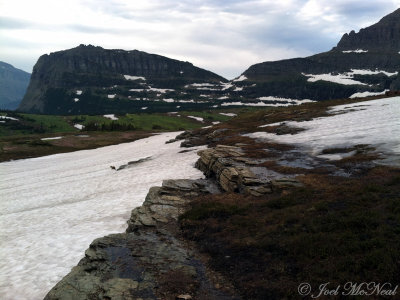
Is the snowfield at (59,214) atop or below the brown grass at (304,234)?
below

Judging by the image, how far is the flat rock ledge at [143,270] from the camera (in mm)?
11664

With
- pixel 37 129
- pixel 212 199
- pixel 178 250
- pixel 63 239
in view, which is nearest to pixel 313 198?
pixel 212 199

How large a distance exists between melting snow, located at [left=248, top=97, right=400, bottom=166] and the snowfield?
16313mm

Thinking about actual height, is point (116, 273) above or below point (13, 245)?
above

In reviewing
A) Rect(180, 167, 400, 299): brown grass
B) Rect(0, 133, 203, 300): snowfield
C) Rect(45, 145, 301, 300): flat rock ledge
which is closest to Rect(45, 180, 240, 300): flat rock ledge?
Rect(45, 145, 301, 300): flat rock ledge

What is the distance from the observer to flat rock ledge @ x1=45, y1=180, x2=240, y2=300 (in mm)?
11664

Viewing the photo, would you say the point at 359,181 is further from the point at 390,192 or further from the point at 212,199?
the point at 212,199

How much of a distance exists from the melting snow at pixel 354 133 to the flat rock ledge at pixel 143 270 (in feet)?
67.3

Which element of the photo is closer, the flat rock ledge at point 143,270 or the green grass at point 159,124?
the flat rock ledge at point 143,270

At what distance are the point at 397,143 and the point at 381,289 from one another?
1060 inches

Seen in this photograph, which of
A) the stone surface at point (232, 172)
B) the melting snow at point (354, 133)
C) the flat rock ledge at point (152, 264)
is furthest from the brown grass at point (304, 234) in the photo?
the melting snow at point (354, 133)

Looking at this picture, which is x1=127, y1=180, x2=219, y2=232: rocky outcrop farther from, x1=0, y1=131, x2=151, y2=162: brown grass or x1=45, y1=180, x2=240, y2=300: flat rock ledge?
x1=0, y1=131, x2=151, y2=162: brown grass

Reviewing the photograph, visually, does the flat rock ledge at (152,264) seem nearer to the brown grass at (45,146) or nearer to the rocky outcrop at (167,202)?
the rocky outcrop at (167,202)

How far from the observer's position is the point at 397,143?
103 ft
